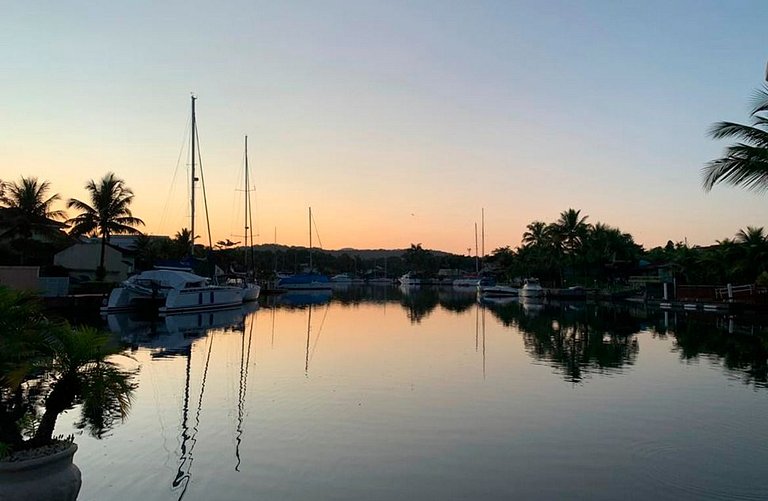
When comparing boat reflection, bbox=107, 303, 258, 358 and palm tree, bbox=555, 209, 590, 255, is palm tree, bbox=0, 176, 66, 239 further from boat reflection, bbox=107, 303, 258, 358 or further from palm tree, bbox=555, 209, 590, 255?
palm tree, bbox=555, 209, 590, 255

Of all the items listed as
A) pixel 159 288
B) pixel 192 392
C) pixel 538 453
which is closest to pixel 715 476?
pixel 538 453

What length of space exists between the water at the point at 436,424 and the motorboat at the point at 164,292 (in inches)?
645

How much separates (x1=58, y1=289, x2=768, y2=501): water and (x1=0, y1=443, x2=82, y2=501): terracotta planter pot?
172cm

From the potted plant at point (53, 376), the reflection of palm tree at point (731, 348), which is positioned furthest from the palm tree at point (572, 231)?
the potted plant at point (53, 376)

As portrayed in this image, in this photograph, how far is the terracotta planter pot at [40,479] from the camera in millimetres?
5766

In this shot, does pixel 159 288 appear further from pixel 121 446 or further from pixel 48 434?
pixel 48 434

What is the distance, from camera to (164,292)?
40.8 m

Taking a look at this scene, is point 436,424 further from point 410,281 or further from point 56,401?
point 410,281

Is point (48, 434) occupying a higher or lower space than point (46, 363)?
lower

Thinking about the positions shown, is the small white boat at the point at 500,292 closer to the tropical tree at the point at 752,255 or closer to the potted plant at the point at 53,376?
the tropical tree at the point at 752,255

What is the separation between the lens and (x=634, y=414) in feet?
40.7

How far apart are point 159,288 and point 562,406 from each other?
3326 centimetres

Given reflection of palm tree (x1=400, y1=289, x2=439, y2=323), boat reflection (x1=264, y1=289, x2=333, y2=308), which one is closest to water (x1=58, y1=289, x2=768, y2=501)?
reflection of palm tree (x1=400, y1=289, x2=439, y2=323)

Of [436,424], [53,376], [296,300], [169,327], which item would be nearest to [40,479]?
[53,376]
